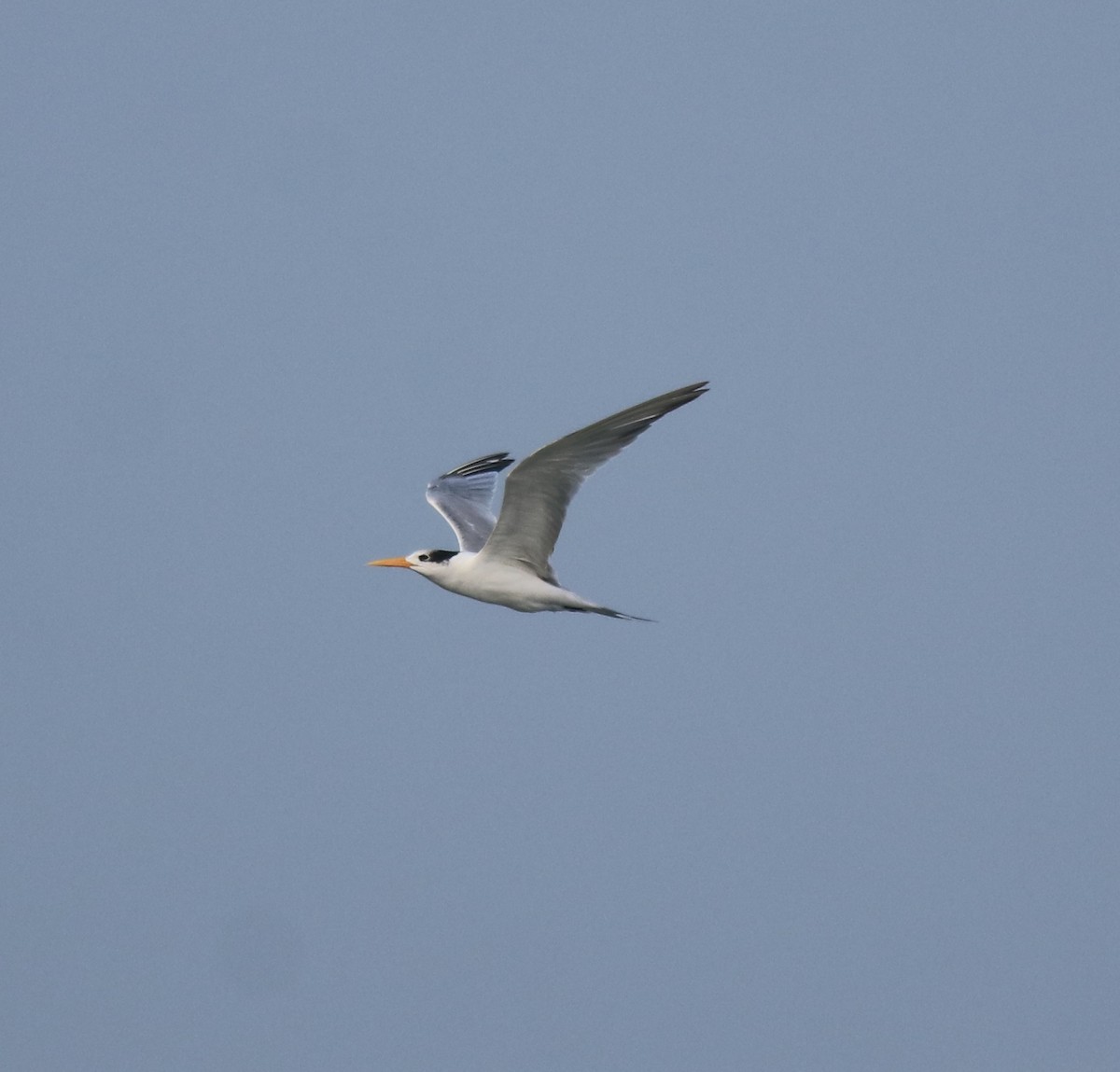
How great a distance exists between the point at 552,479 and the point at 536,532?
43.9 inches

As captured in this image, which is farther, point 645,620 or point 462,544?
point 462,544

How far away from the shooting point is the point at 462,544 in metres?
21.0

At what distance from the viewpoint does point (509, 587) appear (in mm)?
18328

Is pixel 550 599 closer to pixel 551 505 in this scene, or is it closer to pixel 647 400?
pixel 551 505

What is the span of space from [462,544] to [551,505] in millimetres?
3732

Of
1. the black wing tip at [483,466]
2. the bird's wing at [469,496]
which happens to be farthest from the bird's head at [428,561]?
the black wing tip at [483,466]

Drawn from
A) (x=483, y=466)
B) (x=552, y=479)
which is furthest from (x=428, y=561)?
(x=483, y=466)

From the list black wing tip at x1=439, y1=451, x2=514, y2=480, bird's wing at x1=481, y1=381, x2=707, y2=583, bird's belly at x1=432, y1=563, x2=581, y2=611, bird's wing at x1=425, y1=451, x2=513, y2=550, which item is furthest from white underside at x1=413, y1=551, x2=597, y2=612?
black wing tip at x1=439, y1=451, x2=514, y2=480

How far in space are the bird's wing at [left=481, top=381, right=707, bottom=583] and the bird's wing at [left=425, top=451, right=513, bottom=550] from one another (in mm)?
2668

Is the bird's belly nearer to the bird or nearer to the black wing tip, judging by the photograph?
the bird

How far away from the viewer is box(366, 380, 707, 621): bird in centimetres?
1602

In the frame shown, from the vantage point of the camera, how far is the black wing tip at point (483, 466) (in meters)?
23.8

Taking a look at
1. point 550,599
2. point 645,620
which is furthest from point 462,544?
point 645,620

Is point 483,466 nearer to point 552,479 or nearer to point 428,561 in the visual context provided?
point 428,561
